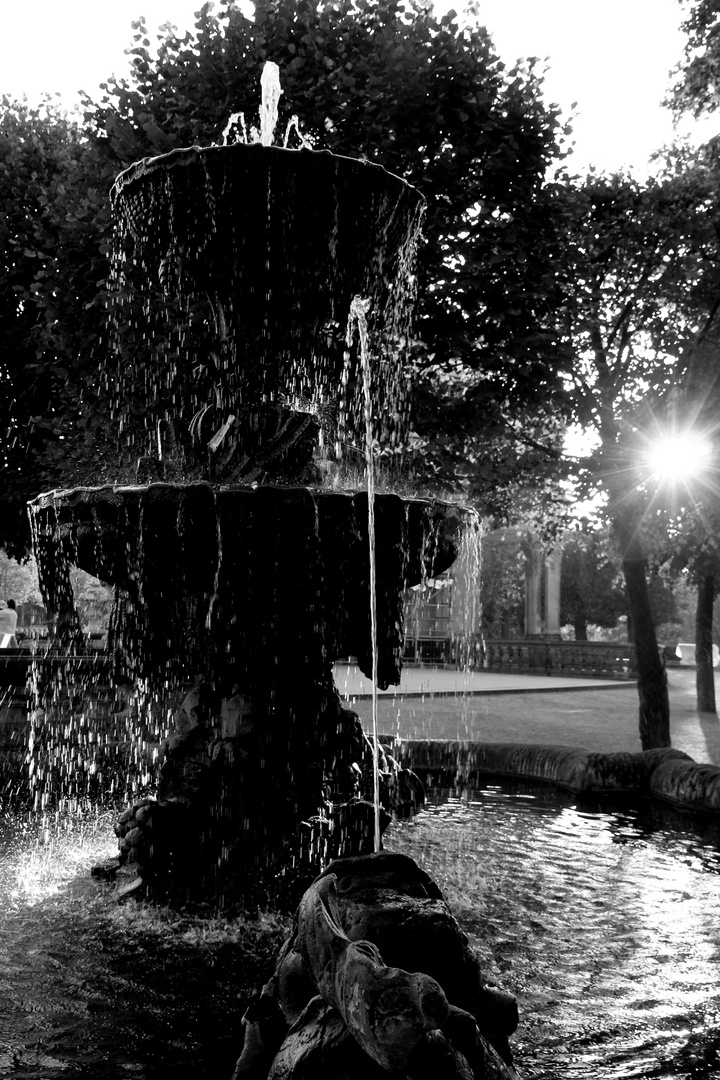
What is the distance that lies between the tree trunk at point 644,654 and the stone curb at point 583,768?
3797 millimetres

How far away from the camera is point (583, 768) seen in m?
9.49

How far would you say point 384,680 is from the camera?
627 cm

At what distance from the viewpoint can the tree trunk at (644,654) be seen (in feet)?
45.4

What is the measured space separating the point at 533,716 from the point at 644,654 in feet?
11.4

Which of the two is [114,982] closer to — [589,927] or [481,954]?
[481,954]

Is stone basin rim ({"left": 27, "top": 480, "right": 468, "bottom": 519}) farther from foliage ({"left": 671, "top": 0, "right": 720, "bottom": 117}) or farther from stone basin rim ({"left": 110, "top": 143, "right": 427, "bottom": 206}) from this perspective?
foliage ({"left": 671, "top": 0, "right": 720, "bottom": 117})

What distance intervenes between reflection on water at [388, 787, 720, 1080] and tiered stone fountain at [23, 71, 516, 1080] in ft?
3.22

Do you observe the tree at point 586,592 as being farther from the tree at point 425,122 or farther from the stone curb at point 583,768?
the stone curb at point 583,768

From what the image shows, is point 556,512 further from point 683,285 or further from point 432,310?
point 432,310

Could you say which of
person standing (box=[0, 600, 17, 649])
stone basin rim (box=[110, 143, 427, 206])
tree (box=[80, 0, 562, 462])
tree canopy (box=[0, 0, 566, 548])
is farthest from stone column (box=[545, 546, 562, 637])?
stone basin rim (box=[110, 143, 427, 206])

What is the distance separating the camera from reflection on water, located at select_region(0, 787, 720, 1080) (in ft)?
12.0

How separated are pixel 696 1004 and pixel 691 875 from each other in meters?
2.40

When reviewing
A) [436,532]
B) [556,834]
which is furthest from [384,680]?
[556,834]

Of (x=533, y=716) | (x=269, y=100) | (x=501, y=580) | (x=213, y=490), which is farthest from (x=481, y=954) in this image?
(x=501, y=580)
